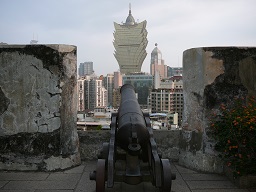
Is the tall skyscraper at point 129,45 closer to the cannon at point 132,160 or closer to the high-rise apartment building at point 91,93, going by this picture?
the high-rise apartment building at point 91,93

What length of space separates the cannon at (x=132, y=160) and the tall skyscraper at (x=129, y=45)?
390ft

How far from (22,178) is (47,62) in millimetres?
1632

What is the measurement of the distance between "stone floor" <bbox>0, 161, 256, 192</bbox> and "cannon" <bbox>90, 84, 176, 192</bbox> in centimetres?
34

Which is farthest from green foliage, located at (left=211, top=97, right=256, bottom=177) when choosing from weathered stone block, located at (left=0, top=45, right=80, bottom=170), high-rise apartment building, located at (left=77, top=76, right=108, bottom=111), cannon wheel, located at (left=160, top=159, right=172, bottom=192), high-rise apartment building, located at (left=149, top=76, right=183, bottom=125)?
high-rise apartment building, located at (left=77, top=76, right=108, bottom=111)

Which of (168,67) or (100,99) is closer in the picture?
(100,99)

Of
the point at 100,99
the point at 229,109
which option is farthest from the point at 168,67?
the point at 229,109

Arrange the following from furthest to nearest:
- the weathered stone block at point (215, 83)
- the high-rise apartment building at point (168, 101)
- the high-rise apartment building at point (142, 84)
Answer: the high-rise apartment building at point (142, 84)
the high-rise apartment building at point (168, 101)
the weathered stone block at point (215, 83)

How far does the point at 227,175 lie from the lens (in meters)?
4.24

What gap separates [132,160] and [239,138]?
4.65 ft

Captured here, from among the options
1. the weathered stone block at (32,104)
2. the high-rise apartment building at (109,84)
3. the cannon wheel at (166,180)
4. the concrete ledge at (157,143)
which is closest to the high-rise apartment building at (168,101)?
the high-rise apartment building at (109,84)

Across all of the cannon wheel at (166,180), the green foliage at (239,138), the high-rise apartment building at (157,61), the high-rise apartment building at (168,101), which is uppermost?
the high-rise apartment building at (157,61)

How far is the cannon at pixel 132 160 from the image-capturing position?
325 centimetres

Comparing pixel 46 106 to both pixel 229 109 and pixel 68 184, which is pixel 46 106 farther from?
pixel 229 109

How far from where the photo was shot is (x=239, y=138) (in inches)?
156
